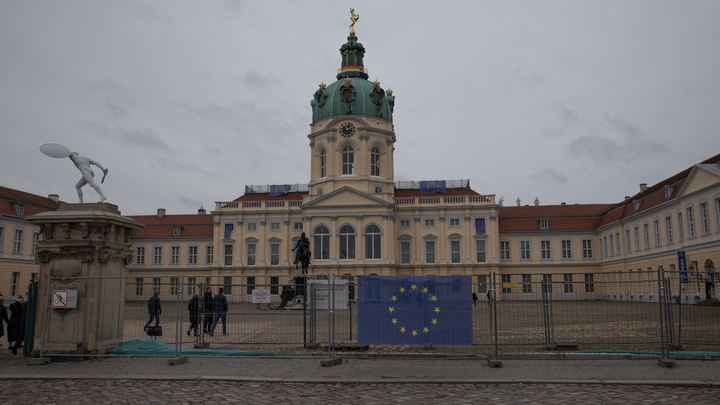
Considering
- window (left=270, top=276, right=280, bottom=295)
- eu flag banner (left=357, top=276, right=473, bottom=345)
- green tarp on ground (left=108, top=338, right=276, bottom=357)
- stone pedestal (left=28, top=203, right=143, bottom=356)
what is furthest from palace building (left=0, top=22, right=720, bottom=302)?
eu flag banner (left=357, top=276, right=473, bottom=345)

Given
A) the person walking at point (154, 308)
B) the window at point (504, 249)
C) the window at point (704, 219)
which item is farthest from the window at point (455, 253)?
the person walking at point (154, 308)

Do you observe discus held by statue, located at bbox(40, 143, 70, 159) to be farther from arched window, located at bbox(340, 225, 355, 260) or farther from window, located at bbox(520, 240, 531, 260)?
window, located at bbox(520, 240, 531, 260)

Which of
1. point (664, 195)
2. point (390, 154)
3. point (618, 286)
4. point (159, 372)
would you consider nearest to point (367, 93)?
point (390, 154)

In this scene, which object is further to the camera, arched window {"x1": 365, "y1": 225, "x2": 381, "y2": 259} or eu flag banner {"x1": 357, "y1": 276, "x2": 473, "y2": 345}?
arched window {"x1": 365, "y1": 225, "x2": 381, "y2": 259}

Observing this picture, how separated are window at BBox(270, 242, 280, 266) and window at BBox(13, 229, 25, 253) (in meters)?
23.3

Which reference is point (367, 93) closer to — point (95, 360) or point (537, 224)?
point (537, 224)

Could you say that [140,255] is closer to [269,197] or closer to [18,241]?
[18,241]

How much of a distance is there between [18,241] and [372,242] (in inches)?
1289

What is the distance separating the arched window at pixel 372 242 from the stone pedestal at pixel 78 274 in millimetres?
40932

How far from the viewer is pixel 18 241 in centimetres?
4947

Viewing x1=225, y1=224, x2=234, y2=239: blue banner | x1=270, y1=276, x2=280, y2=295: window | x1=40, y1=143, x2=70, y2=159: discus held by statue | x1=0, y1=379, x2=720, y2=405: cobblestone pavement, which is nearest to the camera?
x1=0, y1=379, x2=720, y2=405: cobblestone pavement

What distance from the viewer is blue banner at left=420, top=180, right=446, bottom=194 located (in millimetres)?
62156

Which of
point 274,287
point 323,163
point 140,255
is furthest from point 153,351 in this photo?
point 140,255

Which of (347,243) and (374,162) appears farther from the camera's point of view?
(374,162)
